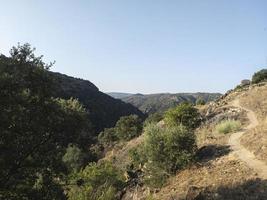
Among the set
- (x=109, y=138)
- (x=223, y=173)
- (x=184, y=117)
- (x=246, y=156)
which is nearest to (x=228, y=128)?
(x=246, y=156)

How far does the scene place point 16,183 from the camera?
15.7 metres

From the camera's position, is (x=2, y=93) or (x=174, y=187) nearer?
(x=2, y=93)

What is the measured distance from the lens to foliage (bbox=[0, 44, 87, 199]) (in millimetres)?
14766

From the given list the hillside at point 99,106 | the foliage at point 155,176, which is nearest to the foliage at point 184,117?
the foliage at point 155,176

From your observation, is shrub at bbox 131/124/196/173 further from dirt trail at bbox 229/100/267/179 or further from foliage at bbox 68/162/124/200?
foliage at bbox 68/162/124/200

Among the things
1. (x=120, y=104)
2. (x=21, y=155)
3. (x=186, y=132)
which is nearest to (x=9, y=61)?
(x=21, y=155)

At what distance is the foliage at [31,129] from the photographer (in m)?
14.8

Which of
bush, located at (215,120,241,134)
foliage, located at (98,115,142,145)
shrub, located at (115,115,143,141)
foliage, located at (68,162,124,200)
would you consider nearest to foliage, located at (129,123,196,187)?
foliage, located at (68,162,124,200)

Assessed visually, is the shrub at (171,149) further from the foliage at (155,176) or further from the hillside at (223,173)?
the hillside at (223,173)

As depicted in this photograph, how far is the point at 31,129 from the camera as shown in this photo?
15.7 meters

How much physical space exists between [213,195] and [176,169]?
Result: 693 centimetres

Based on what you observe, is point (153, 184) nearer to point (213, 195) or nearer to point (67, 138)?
point (213, 195)

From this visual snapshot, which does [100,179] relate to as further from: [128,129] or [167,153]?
[128,129]

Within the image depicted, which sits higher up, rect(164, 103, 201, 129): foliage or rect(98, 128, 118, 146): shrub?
rect(164, 103, 201, 129): foliage
